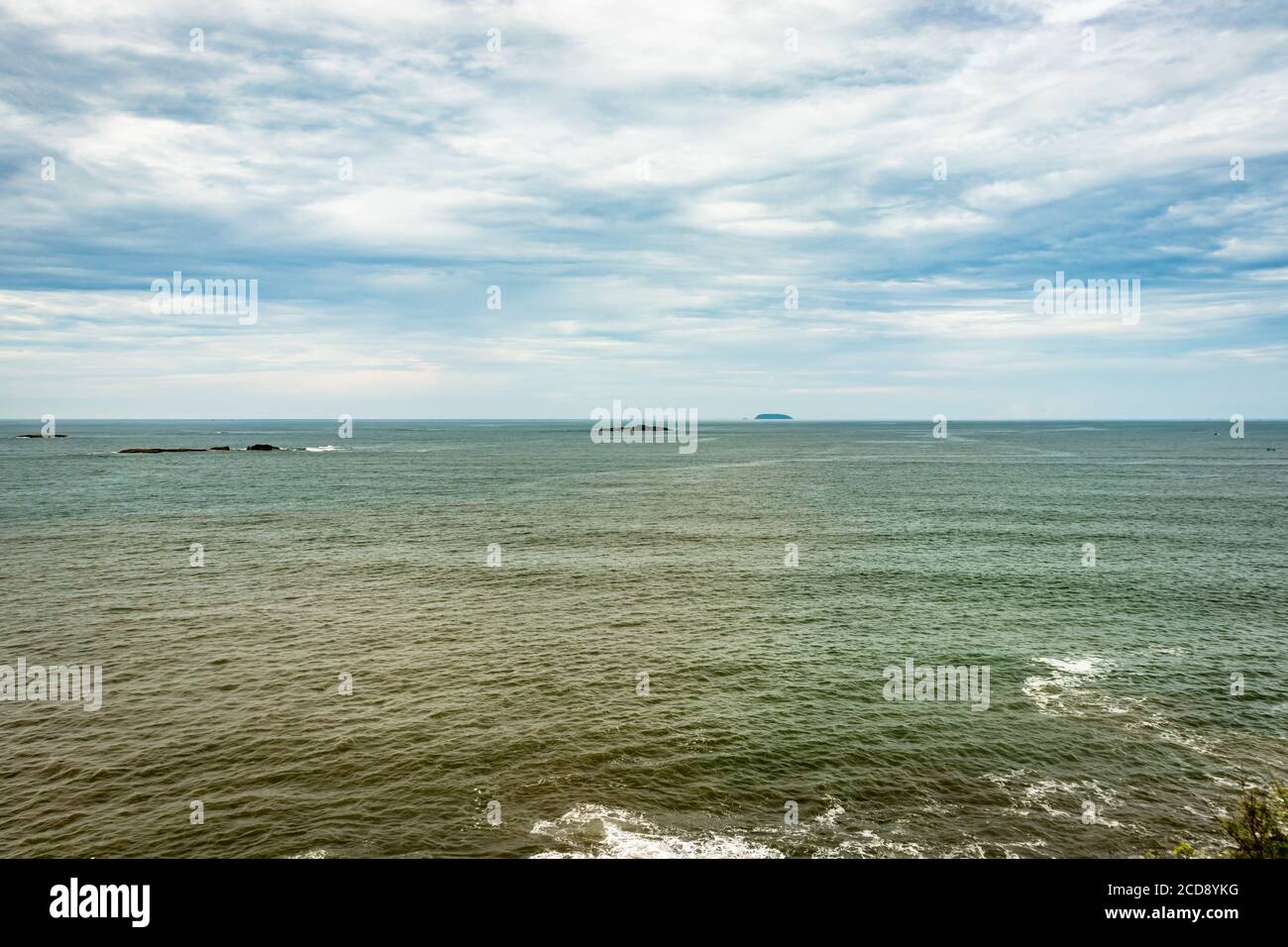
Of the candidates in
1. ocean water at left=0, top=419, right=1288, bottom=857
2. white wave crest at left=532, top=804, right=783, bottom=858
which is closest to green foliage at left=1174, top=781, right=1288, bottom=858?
ocean water at left=0, top=419, right=1288, bottom=857

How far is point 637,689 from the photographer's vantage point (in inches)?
1505

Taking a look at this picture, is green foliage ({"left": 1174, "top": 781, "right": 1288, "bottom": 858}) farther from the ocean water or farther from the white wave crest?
the white wave crest

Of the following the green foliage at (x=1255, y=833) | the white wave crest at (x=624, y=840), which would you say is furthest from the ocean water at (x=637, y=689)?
the green foliage at (x=1255, y=833)

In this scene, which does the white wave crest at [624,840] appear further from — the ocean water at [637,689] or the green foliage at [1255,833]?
the green foliage at [1255,833]

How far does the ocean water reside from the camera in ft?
86.9

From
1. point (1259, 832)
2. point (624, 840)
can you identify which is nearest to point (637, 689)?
point (624, 840)

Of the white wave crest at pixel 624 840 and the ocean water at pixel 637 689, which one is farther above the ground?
the ocean water at pixel 637 689

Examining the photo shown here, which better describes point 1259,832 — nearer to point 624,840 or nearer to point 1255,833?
point 1255,833

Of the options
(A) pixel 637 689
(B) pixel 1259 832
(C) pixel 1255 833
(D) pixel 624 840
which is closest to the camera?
(C) pixel 1255 833

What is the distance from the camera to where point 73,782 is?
2912 cm

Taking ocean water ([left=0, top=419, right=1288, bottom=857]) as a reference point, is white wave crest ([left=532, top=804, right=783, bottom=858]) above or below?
below

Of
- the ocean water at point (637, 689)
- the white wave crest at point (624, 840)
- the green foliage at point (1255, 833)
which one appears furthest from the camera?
the ocean water at point (637, 689)

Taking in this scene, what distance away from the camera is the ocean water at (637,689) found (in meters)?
26.5
